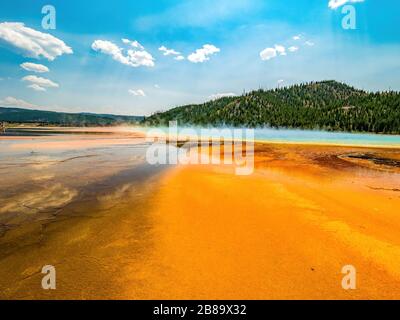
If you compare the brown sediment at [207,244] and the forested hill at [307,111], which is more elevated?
the forested hill at [307,111]

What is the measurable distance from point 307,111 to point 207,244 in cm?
13643

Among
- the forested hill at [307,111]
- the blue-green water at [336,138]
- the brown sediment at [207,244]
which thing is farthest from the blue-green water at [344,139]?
the brown sediment at [207,244]

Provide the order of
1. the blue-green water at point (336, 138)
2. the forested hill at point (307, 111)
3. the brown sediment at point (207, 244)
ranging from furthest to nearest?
the forested hill at point (307, 111) → the blue-green water at point (336, 138) → the brown sediment at point (207, 244)

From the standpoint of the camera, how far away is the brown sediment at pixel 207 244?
3.75 metres

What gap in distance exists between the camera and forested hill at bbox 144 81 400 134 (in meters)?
98.8

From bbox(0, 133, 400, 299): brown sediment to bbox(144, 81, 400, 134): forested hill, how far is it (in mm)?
101884

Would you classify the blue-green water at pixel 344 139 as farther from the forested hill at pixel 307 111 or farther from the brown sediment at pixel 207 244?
the brown sediment at pixel 207 244

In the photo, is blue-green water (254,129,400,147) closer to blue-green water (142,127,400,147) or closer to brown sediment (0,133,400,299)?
blue-green water (142,127,400,147)

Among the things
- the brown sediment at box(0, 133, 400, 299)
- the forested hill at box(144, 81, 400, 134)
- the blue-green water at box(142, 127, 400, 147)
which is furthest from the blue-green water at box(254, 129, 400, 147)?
the brown sediment at box(0, 133, 400, 299)

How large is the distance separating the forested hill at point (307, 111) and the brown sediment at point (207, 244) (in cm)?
10188

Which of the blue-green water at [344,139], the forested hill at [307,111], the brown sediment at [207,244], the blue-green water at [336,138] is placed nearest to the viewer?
the brown sediment at [207,244]
